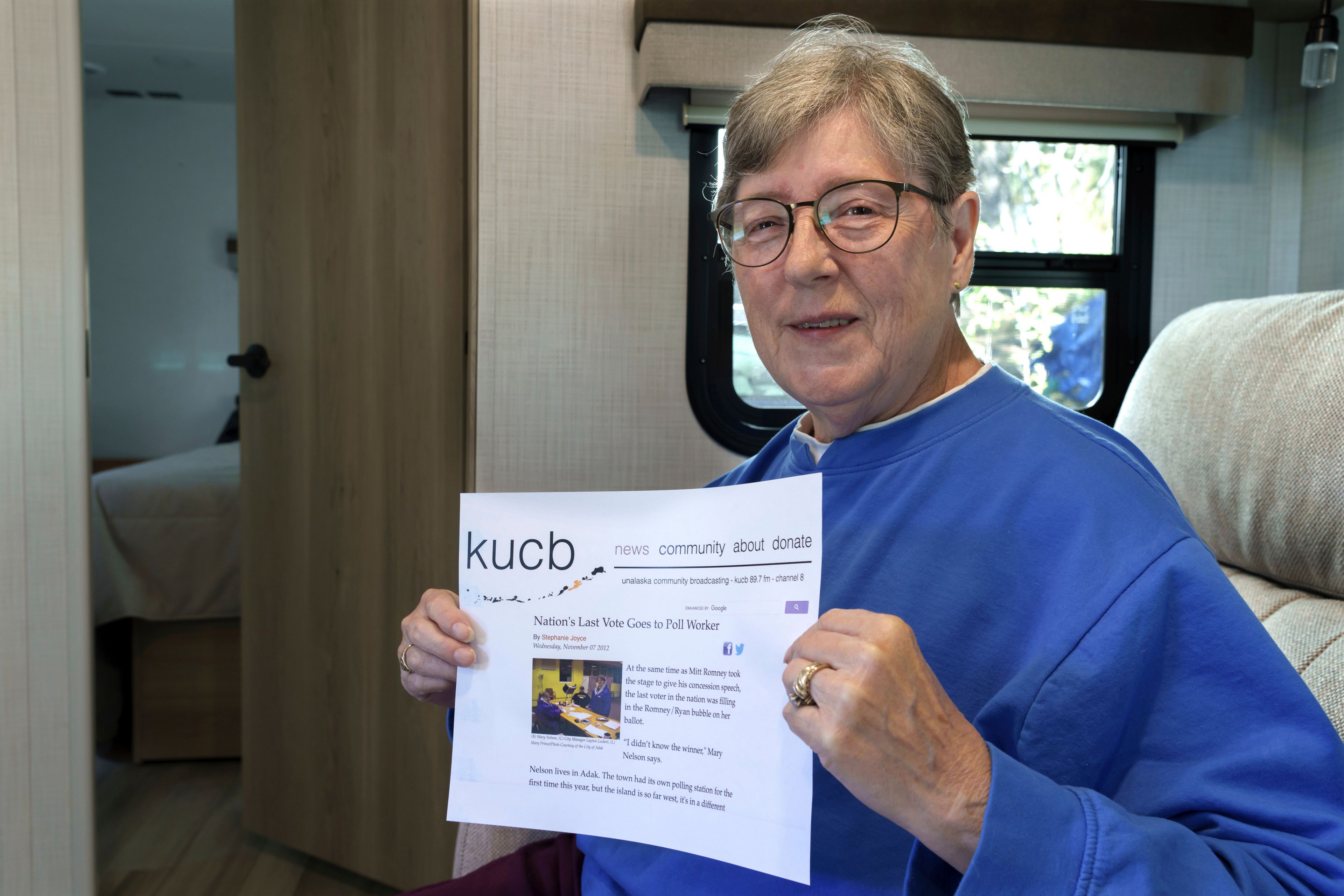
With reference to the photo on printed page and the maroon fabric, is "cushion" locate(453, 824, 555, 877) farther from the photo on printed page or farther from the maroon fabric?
the photo on printed page

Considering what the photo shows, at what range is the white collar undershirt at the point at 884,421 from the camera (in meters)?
0.96

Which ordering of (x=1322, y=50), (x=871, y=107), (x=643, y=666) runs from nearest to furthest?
(x=643, y=666) < (x=871, y=107) < (x=1322, y=50)

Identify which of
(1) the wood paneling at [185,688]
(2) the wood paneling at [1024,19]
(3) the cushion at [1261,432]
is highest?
(2) the wood paneling at [1024,19]

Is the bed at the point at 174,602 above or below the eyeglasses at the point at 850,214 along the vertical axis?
below

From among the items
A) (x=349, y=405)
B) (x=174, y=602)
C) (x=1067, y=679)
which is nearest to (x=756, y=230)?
(x=1067, y=679)

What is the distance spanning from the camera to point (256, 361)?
7.81 ft

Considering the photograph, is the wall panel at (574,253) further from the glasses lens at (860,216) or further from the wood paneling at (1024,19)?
the glasses lens at (860,216)

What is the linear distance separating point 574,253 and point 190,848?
1988mm

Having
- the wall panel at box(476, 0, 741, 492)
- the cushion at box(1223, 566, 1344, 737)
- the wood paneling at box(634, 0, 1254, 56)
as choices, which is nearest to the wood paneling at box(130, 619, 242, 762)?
the wall panel at box(476, 0, 741, 492)

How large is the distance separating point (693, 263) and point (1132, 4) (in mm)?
1098

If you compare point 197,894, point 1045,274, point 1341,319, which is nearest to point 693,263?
point 1045,274

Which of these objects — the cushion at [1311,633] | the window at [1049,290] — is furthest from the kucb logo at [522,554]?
the window at [1049,290]

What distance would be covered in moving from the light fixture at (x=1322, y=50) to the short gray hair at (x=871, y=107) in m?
1.36

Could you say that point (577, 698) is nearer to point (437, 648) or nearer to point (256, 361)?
point (437, 648)
